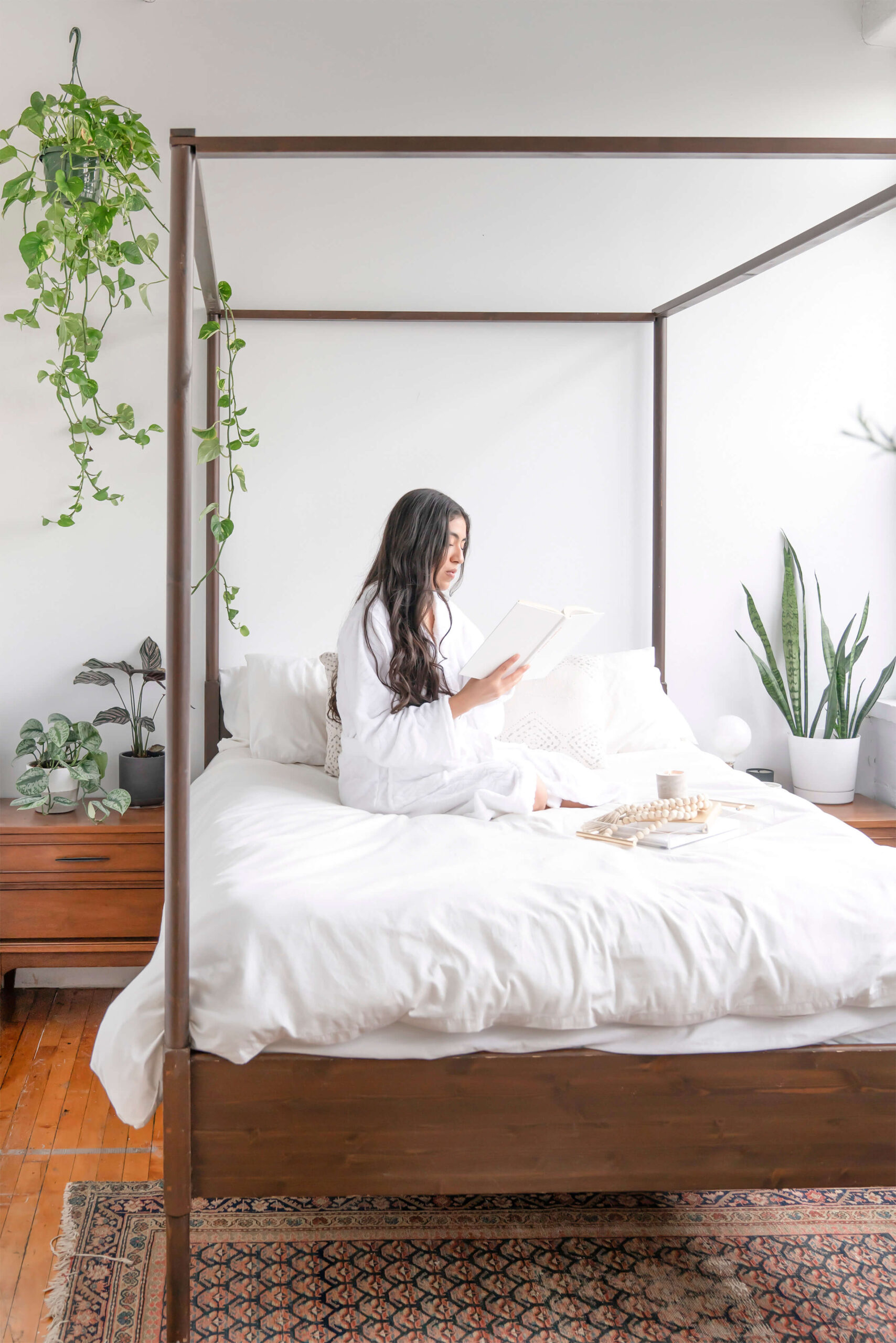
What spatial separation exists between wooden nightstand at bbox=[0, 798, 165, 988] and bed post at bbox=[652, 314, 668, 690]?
163 cm

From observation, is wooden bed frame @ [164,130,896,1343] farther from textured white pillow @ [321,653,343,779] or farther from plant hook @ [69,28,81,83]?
plant hook @ [69,28,81,83]

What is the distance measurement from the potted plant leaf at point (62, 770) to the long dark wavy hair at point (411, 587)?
94cm

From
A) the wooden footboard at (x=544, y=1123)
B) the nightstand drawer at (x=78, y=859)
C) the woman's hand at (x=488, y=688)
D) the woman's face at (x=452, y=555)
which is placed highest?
the woman's face at (x=452, y=555)

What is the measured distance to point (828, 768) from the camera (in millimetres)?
3021

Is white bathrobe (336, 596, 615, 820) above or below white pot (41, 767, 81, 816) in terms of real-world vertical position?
above

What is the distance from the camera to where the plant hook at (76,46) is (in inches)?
108

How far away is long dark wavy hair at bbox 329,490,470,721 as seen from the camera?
6.96ft

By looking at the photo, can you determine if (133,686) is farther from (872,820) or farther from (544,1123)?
(872,820)

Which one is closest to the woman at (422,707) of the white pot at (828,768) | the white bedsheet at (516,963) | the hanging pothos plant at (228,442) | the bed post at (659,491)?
the white bedsheet at (516,963)

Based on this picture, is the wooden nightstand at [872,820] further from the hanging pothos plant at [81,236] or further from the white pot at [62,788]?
the hanging pothos plant at [81,236]

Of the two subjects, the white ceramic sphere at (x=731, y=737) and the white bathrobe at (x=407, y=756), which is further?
the white ceramic sphere at (x=731, y=737)

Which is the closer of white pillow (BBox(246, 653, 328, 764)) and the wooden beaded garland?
the wooden beaded garland

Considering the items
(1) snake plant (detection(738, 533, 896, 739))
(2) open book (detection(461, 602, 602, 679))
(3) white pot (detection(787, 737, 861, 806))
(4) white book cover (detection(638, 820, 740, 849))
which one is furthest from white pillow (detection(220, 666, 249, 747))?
(3) white pot (detection(787, 737, 861, 806))

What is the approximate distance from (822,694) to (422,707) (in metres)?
1.79
